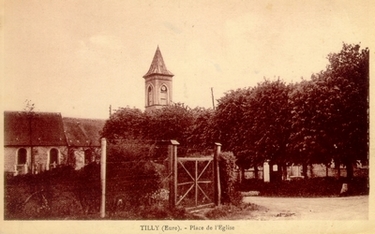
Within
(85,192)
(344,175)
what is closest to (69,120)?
(85,192)

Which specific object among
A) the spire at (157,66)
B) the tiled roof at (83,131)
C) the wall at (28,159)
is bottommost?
the wall at (28,159)

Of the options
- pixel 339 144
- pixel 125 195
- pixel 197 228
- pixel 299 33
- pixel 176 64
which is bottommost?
pixel 197 228

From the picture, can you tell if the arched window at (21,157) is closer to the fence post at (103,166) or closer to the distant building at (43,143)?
the distant building at (43,143)

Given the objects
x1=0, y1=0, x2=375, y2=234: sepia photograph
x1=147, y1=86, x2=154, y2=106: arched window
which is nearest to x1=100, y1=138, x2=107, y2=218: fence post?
Answer: x1=0, y1=0, x2=375, y2=234: sepia photograph

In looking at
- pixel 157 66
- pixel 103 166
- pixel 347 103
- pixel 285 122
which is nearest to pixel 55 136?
pixel 103 166

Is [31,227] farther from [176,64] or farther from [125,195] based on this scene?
[176,64]

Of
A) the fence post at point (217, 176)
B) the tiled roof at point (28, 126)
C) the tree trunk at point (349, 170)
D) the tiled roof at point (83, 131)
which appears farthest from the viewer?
the fence post at point (217, 176)

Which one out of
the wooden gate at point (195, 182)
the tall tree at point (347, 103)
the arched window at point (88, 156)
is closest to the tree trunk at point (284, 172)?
the tall tree at point (347, 103)
